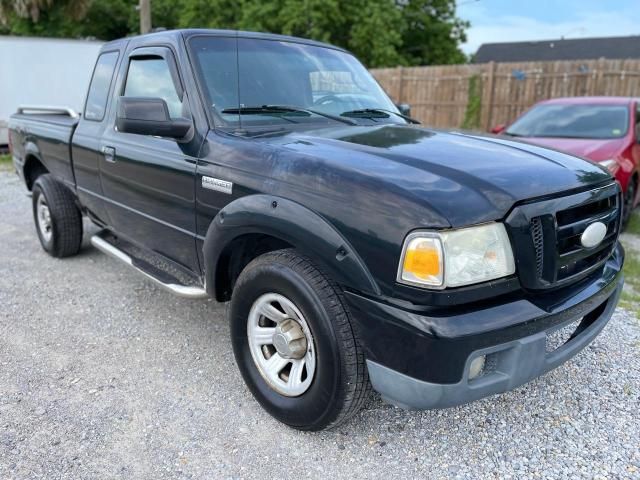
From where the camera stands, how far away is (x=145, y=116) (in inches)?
110

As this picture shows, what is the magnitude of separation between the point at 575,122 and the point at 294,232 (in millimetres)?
5852

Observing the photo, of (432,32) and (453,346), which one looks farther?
(432,32)

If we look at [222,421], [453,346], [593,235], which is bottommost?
[222,421]

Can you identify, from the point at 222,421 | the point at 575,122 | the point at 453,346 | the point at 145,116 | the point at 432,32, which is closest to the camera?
the point at 453,346

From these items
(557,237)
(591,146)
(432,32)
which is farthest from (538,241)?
(432,32)

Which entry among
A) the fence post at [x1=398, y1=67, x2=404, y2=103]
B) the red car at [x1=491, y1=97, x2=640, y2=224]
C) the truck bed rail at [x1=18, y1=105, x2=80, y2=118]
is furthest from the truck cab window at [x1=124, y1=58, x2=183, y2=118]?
the fence post at [x1=398, y1=67, x2=404, y2=103]

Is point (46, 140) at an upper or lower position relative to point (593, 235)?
upper

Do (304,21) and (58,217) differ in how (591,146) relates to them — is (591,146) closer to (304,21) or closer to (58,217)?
(58,217)

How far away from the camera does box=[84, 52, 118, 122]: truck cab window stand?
4023 mm

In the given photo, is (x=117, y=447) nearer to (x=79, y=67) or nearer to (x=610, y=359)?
(x=610, y=359)

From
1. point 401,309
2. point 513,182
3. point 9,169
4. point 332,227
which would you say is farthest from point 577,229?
point 9,169

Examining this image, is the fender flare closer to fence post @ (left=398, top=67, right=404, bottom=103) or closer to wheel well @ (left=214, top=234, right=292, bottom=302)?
wheel well @ (left=214, top=234, right=292, bottom=302)

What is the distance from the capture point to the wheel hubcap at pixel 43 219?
5.11m

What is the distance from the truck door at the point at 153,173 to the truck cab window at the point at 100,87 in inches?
8.6
